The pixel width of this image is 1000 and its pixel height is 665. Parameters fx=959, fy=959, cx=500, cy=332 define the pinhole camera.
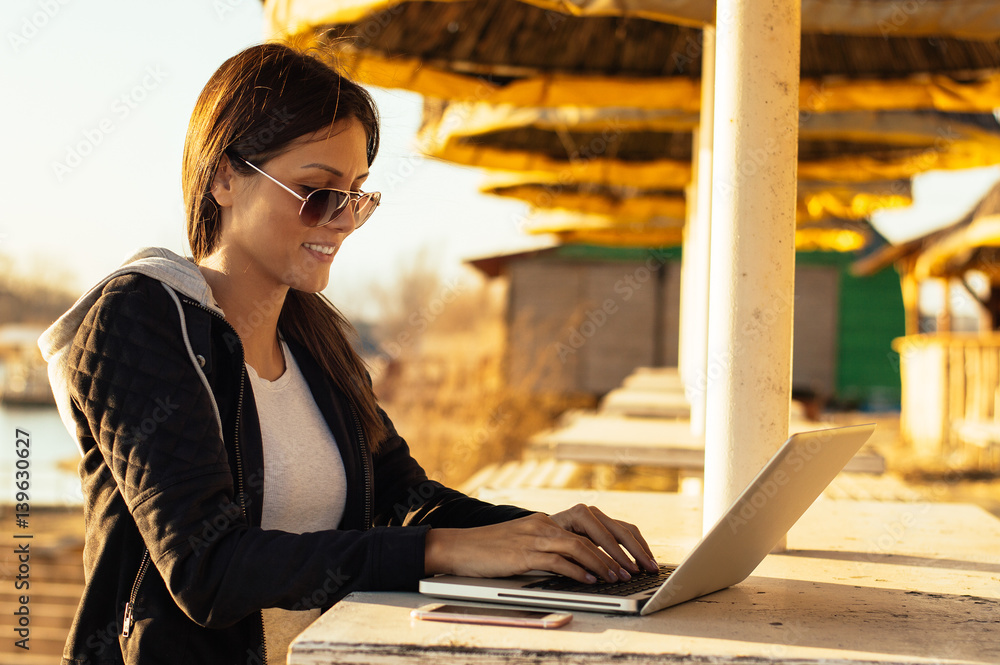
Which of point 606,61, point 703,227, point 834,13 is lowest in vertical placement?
point 703,227

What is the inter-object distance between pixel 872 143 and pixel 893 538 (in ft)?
16.1

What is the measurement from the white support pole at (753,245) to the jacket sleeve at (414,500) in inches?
18.7

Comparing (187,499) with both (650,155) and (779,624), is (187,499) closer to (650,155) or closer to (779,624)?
(779,624)

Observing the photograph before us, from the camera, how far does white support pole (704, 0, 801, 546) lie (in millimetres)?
1954

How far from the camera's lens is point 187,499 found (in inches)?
55.9

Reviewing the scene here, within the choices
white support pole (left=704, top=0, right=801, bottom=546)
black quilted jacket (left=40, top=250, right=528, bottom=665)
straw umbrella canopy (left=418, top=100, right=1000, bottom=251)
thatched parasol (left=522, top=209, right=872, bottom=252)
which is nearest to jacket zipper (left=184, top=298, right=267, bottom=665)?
black quilted jacket (left=40, top=250, right=528, bottom=665)

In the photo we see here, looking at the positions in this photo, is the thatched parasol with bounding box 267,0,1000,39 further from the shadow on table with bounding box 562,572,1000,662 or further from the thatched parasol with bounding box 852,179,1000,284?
the thatched parasol with bounding box 852,179,1000,284

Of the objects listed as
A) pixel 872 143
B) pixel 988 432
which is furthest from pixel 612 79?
pixel 988 432

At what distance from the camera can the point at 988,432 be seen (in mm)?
10570

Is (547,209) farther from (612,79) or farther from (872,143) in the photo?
(612,79)

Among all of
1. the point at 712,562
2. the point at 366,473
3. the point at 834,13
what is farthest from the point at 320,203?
the point at 834,13

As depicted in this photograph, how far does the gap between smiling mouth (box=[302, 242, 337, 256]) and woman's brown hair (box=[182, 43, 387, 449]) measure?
165 millimetres

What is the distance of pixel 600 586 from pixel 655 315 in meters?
18.5

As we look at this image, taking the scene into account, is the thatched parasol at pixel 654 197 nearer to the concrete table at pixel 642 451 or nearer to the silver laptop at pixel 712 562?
the concrete table at pixel 642 451
